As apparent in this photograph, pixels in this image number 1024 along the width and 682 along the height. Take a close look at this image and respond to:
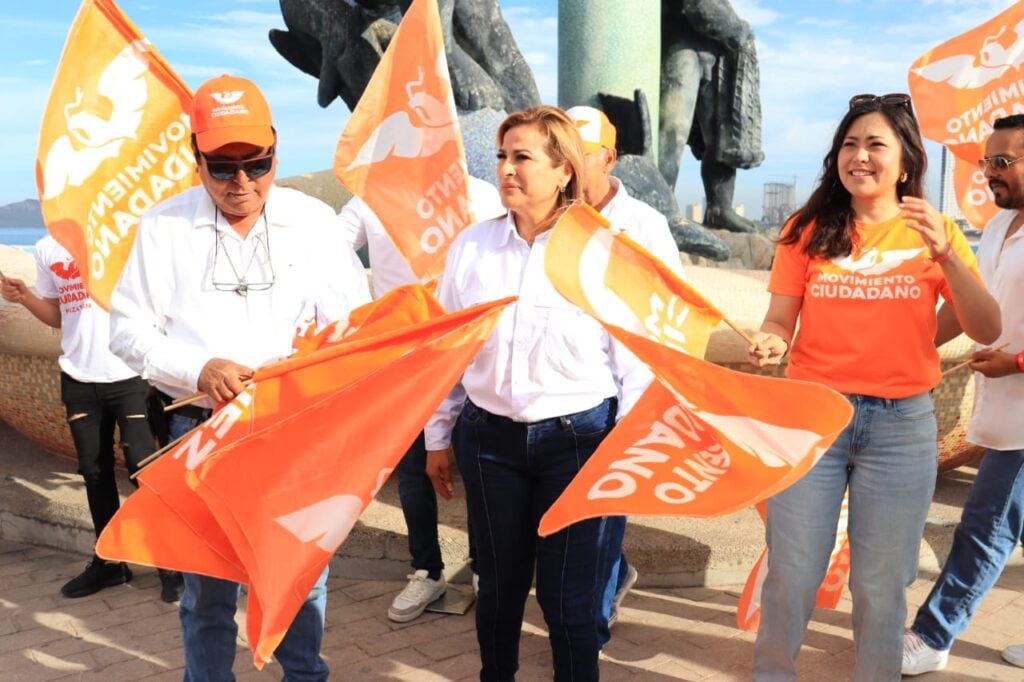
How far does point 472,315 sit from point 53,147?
2117 millimetres

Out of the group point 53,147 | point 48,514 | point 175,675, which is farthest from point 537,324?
point 48,514

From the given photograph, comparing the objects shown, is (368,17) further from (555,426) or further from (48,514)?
(555,426)

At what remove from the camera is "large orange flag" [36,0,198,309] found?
12.5 ft

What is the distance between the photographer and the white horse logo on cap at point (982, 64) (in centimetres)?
479

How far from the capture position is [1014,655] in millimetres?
3590

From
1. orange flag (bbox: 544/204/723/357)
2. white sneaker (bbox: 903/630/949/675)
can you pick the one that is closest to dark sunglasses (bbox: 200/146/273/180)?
orange flag (bbox: 544/204/723/357)

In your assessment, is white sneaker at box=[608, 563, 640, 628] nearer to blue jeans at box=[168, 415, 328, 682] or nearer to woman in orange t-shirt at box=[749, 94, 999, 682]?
woman in orange t-shirt at box=[749, 94, 999, 682]

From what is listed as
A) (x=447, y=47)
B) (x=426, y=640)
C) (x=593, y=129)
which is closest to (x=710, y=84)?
(x=447, y=47)

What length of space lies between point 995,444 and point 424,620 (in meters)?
2.14

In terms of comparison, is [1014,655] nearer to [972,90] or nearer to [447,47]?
[972,90]

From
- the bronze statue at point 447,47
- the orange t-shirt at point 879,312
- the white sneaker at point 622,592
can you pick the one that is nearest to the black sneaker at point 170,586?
the white sneaker at point 622,592

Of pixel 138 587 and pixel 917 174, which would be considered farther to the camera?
pixel 138 587

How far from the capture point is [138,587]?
440cm

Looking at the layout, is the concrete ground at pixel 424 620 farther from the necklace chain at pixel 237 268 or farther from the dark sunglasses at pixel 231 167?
the dark sunglasses at pixel 231 167
